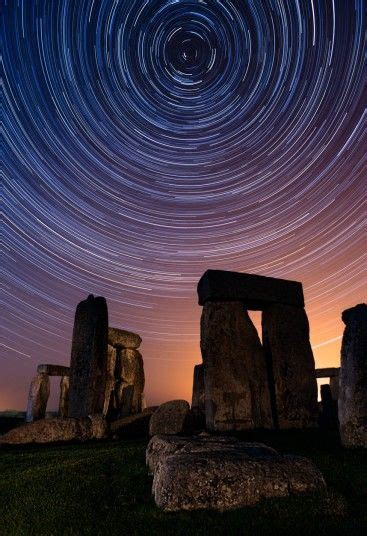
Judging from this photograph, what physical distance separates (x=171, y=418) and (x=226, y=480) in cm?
592

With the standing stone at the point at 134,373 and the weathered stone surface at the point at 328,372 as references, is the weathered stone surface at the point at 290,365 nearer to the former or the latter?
the standing stone at the point at 134,373

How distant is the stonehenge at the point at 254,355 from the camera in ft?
29.8

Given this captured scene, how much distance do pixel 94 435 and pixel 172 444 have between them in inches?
191

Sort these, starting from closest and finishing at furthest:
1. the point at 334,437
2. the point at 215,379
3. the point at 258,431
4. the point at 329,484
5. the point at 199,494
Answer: the point at 199,494
the point at 329,484
the point at 334,437
the point at 258,431
the point at 215,379

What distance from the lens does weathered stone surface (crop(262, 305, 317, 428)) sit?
31.4ft

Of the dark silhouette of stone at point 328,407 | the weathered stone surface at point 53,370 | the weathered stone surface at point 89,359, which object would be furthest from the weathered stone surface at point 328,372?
the weathered stone surface at point 53,370

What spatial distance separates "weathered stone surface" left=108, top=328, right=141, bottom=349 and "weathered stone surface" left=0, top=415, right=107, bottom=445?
725 cm

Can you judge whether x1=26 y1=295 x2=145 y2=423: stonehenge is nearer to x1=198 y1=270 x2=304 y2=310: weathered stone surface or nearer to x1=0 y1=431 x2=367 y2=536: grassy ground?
x1=198 y1=270 x2=304 y2=310: weathered stone surface

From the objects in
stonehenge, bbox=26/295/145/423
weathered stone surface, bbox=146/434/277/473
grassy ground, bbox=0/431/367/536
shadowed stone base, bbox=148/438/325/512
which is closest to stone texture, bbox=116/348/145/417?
stonehenge, bbox=26/295/145/423

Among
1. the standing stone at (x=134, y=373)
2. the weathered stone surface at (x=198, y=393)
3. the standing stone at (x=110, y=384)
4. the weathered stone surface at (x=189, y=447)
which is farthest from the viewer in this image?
the standing stone at (x=134, y=373)

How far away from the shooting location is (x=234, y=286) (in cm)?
1005

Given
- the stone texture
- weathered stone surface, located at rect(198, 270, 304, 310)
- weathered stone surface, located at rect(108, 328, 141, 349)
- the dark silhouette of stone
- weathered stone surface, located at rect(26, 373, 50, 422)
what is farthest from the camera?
weathered stone surface, located at rect(26, 373, 50, 422)

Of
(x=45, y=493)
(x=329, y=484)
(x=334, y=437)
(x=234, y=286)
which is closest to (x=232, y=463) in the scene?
(x=329, y=484)

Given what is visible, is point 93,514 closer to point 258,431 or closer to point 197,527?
point 197,527
